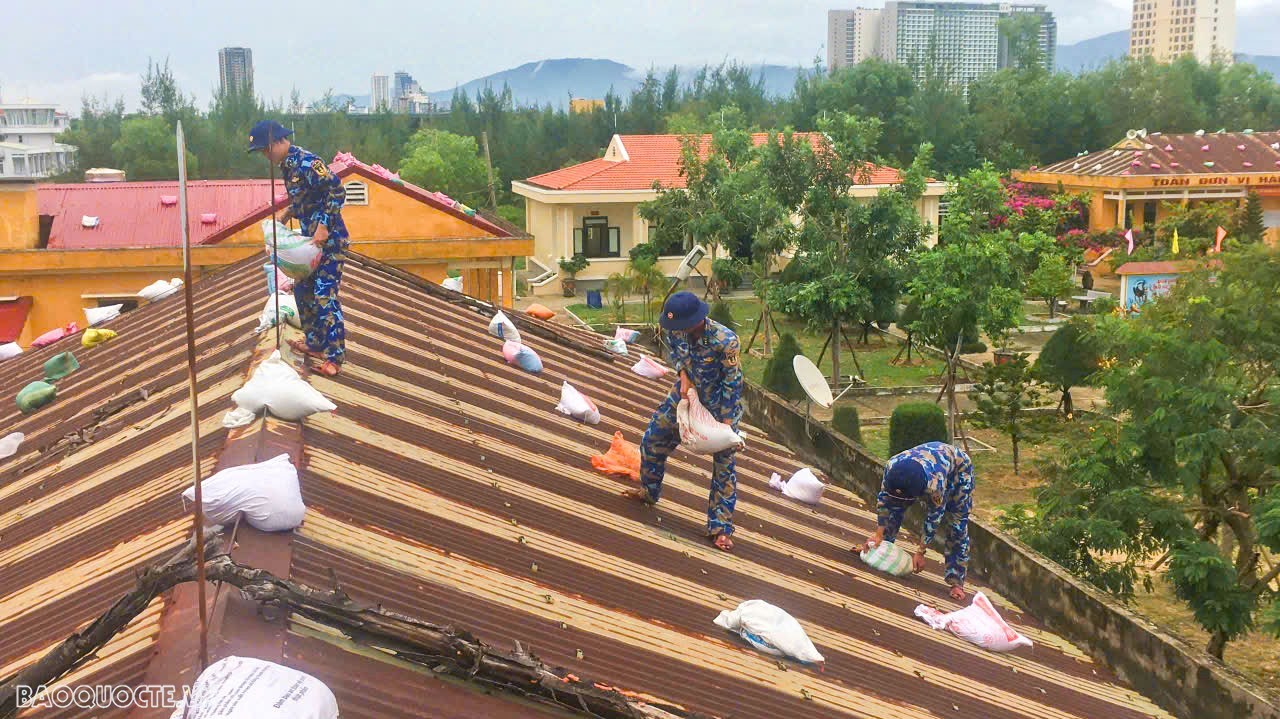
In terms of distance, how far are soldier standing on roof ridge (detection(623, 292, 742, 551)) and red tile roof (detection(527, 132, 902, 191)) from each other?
38.6 m

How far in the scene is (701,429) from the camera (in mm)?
7246

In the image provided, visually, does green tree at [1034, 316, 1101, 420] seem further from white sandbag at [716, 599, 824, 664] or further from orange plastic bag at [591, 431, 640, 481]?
white sandbag at [716, 599, 824, 664]

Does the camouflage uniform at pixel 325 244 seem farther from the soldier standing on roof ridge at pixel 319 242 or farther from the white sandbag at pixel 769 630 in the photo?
the white sandbag at pixel 769 630

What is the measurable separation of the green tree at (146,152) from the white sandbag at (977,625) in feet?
183

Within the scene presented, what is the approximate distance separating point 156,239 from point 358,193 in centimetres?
433

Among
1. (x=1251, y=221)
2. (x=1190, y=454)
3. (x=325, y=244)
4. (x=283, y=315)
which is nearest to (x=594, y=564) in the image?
(x=325, y=244)

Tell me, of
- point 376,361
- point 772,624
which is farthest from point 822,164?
point 772,624

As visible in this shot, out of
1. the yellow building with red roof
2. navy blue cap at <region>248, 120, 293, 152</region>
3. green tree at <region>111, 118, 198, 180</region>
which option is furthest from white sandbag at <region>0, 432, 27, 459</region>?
green tree at <region>111, 118, 198, 180</region>

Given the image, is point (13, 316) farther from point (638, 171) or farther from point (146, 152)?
point (146, 152)

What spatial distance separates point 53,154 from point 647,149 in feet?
227

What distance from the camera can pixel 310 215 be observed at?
8.21 metres

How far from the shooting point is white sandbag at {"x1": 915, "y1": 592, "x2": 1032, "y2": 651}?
7.93 m

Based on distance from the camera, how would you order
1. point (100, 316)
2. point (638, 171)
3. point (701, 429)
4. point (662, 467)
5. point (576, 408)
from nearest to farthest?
point (701, 429) → point (662, 467) → point (576, 408) → point (100, 316) → point (638, 171)

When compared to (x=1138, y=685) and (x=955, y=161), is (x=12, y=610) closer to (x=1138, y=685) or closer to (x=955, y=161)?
(x=1138, y=685)
